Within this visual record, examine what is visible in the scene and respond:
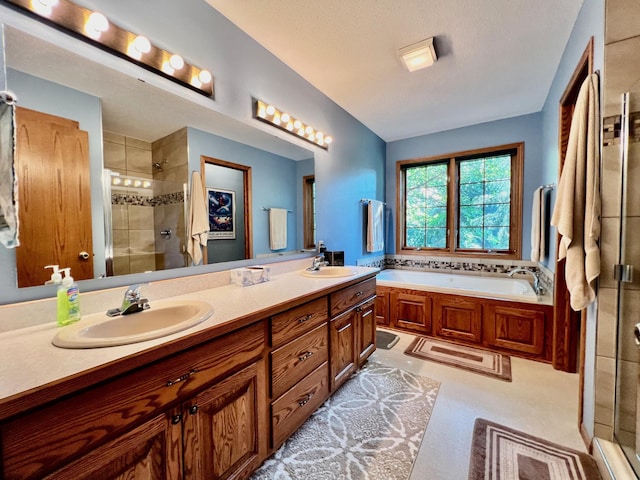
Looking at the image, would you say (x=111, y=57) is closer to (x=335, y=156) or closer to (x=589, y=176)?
(x=335, y=156)

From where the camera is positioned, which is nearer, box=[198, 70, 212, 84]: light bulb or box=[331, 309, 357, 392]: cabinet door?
box=[198, 70, 212, 84]: light bulb

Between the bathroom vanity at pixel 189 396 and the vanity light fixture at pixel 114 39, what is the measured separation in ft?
3.93

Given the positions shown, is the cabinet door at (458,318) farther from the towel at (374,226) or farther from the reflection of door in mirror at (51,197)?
the reflection of door in mirror at (51,197)

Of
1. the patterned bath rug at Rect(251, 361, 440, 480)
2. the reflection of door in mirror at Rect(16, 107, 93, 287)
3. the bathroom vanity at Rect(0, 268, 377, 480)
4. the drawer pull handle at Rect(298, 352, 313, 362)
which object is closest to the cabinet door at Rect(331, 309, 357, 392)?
the bathroom vanity at Rect(0, 268, 377, 480)

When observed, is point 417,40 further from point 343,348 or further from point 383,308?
point 383,308

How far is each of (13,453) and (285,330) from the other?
2.97 feet

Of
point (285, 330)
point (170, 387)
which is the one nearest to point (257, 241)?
point (285, 330)

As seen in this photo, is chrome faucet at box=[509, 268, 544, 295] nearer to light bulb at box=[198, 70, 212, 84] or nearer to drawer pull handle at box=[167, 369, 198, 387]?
drawer pull handle at box=[167, 369, 198, 387]

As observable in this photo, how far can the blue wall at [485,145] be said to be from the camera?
303 centimetres

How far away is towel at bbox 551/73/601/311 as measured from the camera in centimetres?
132

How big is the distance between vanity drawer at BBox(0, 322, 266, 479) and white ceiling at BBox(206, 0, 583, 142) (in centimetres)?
195

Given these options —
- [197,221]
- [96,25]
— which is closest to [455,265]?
[197,221]

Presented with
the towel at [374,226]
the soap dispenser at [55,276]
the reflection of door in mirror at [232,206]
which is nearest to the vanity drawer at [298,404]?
the reflection of door in mirror at [232,206]

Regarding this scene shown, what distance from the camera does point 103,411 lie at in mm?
747
